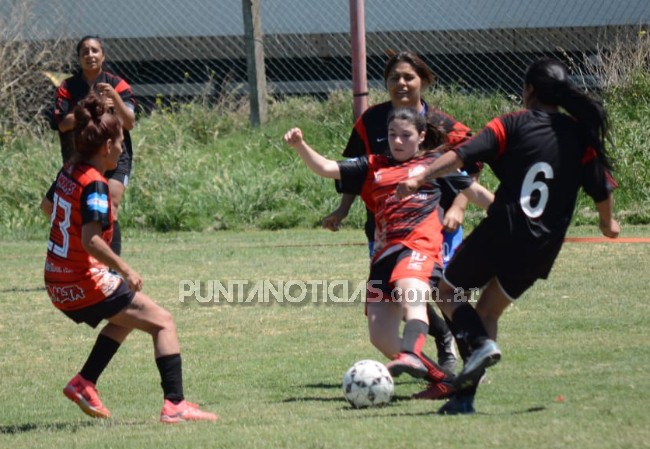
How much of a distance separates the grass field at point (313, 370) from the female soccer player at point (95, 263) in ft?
1.10

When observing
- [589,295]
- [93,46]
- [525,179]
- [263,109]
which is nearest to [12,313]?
[93,46]

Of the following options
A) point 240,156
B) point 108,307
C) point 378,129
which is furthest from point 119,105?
point 240,156

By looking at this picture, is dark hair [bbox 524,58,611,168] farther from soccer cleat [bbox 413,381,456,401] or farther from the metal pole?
the metal pole

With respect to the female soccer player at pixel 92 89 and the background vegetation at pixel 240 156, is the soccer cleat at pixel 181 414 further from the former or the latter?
the background vegetation at pixel 240 156

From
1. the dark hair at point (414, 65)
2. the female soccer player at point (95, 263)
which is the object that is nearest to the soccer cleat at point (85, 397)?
the female soccer player at point (95, 263)

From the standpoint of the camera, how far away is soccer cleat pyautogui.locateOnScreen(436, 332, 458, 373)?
21.4 ft

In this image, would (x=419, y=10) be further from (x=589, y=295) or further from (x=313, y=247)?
(x=589, y=295)

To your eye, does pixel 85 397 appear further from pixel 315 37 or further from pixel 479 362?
pixel 315 37

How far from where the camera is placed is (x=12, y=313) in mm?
9023

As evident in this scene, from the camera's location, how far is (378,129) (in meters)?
6.63

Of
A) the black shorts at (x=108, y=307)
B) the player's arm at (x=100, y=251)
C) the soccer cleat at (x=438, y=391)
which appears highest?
the player's arm at (x=100, y=251)

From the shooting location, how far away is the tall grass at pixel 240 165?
576 inches

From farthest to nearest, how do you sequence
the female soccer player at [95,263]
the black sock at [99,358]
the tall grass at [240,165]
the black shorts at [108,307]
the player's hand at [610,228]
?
the tall grass at [240,165] < the black sock at [99,358] < the player's hand at [610,228] < the black shorts at [108,307] < the female soccer player at [95,263]

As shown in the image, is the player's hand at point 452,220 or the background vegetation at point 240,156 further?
the background vegetation at point 240,156
